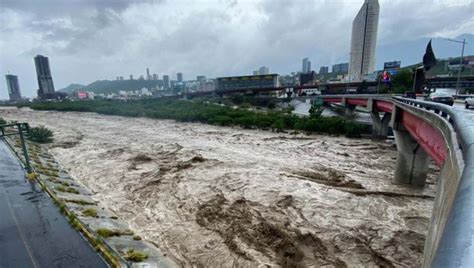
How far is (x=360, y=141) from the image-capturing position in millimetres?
29609

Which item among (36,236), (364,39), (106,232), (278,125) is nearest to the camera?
(36,236)

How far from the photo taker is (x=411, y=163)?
1605cm

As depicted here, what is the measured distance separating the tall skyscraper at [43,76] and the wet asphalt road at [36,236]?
198622 mm

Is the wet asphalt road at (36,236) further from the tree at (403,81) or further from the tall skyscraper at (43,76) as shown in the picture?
the tall skyscraper at (43,76)

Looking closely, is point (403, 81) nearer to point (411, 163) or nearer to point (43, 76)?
point (411, 163)

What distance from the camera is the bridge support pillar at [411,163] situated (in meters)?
15.9

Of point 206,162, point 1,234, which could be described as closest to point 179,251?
point 1,234

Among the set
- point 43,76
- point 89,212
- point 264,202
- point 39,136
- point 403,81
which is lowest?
point 264,202

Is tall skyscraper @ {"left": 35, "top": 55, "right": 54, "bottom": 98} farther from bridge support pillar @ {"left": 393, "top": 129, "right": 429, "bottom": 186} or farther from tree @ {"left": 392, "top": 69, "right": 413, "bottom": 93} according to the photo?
bridge support pillar @ {"left": 393, "top": 129, "right": 429, "bottom": 186}

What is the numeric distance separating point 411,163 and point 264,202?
1032 centimetres

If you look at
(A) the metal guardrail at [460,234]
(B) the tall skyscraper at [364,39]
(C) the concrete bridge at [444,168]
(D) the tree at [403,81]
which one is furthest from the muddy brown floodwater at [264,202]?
(B) the tall skyscraper at [364,39]

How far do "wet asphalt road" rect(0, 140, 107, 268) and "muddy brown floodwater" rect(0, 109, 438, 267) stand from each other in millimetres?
2683

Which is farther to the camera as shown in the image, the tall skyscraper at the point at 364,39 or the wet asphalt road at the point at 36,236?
the tall skyscraper at the point at 364,39

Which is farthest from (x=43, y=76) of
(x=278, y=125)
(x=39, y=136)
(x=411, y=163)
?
(x=411, y=163)
